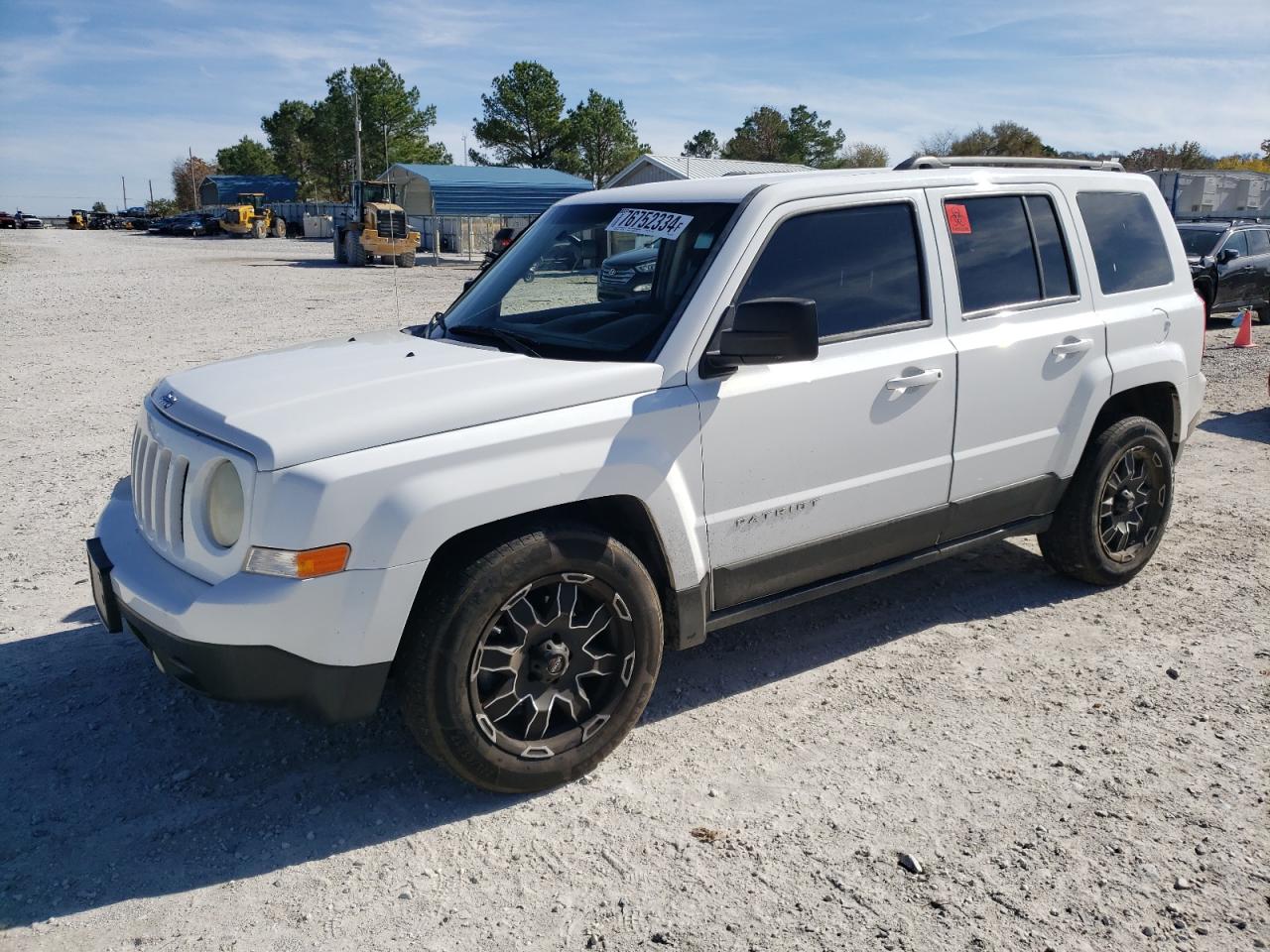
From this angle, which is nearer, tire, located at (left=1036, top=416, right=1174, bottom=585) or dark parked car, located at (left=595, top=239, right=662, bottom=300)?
dark parked car, located at (left=595, top=239, right=662, bottom=300)

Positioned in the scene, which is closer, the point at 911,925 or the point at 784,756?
the point at 911,925

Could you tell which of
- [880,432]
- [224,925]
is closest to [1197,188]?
[880,432]

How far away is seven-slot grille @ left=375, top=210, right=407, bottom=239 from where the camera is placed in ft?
123

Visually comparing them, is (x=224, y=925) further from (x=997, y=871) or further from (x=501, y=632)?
(x=997, y=871)

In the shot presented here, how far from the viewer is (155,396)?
3756 mm

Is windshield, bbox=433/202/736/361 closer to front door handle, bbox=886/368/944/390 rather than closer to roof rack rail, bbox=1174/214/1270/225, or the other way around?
front door handle, bbox=886/368/944/390

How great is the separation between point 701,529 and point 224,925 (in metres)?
1.91

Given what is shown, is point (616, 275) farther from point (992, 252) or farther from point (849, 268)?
point (992, 252)

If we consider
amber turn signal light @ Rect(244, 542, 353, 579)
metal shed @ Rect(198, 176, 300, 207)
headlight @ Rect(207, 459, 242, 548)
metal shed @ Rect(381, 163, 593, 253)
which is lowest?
amber turn signal light @ Rect(244, 542, 353, 579)

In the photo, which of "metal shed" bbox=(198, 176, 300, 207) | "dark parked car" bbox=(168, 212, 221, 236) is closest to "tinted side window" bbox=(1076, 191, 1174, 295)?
"dark parked car" bbox=(168, 212, 221, 236)

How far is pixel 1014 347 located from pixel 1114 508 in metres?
1.28

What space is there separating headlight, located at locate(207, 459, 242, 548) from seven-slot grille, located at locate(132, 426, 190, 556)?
0.40 ft

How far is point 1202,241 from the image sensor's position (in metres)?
16.6

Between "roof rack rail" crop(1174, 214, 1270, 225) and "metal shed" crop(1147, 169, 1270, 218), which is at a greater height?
"metal shed" crop(1147, 169, 1270, 218)
